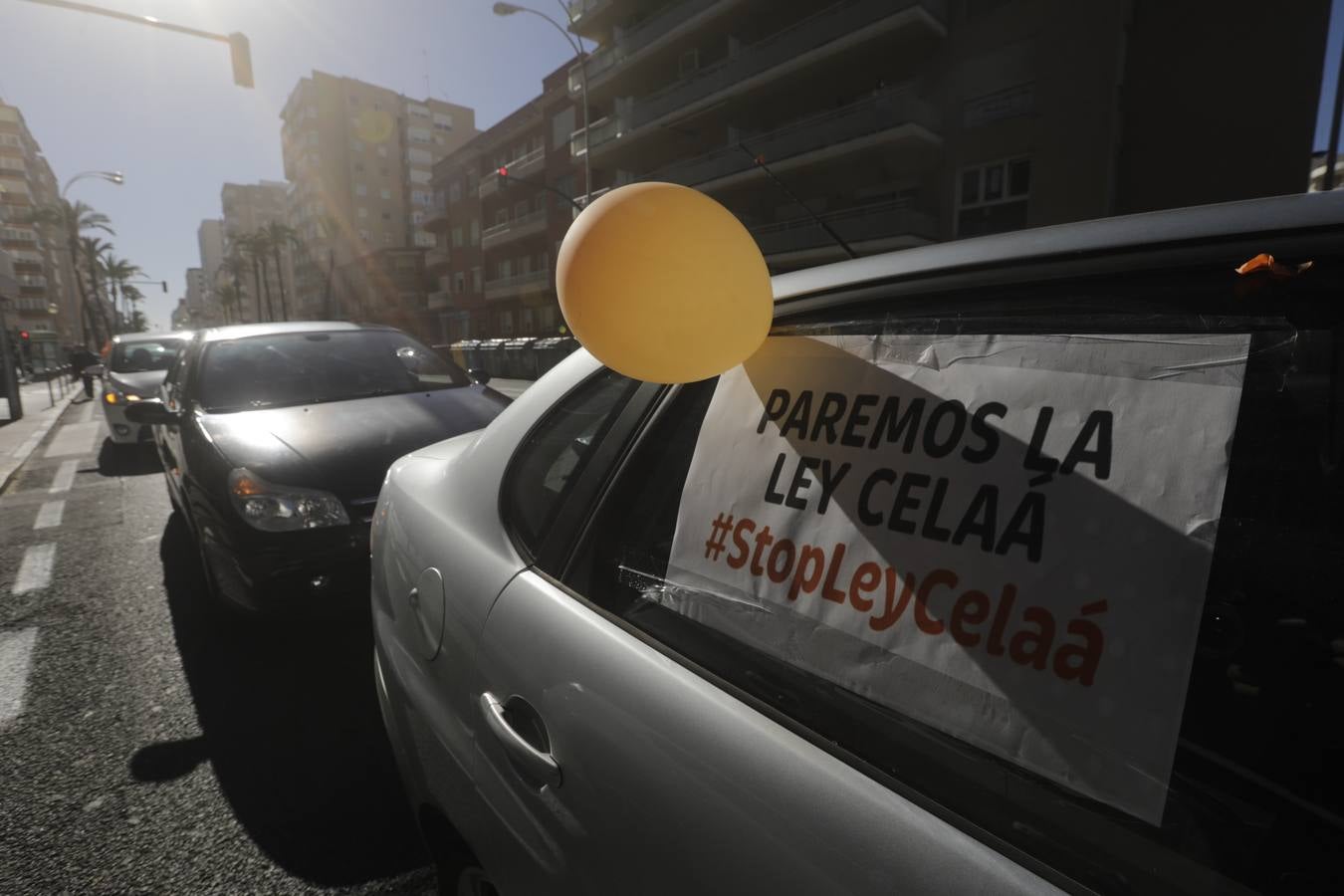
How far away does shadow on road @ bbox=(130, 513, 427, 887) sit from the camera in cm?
210

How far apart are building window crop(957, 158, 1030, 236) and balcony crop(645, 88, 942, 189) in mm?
1358

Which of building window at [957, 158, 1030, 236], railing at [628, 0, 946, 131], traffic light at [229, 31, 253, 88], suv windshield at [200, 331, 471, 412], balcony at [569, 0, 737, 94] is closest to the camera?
suv windshield at [200, 331, 471, 412]

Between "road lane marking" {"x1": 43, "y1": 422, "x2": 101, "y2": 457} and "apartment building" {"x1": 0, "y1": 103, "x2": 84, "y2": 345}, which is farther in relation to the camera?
"apartment building" {"x1": 0, "y1": 103, "x2": 84, "y2": 345}

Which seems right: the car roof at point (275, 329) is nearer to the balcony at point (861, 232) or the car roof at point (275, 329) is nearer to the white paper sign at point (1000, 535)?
the white paper sign at point (1000, 535)

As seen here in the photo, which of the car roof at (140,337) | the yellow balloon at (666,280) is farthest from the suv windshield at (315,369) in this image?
the car roof at (140,337)

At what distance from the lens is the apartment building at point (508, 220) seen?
3250 centimetres

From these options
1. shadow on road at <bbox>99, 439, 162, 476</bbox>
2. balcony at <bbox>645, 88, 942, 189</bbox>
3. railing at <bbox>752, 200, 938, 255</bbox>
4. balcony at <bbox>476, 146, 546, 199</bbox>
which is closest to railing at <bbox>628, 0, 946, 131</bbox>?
balcony at <bbox>645, 88, 942, 189</bbox>

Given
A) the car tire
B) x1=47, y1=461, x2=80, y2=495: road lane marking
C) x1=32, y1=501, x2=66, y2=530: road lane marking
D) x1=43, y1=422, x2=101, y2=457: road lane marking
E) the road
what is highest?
the car tire

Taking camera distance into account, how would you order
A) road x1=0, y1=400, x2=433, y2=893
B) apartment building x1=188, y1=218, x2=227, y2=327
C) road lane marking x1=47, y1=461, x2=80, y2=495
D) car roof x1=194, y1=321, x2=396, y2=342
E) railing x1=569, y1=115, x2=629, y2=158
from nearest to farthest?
road x1=0, y1=400, x2=433, y2=893 < car roof x1=194, y1=321, x2=396, y2=342 < road lane marking x1=47, y1=461, x2=80, y2=495 < railing x1=569, y1=115, x2=629, y2=158 < apartment building x1=188, y1=218, x2=227, y2=327

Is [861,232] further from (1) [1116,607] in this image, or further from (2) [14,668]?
(1) [1116,607]

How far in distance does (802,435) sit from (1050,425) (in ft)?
1.00

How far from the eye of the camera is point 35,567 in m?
4.68

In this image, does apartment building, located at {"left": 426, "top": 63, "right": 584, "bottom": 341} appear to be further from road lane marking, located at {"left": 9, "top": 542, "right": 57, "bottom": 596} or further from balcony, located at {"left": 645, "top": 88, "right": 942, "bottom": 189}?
road lane marking, located at {"left": 9, "top": 542, "right": 57, "bottom": 596}

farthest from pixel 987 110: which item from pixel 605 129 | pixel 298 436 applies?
pixel 298 436
